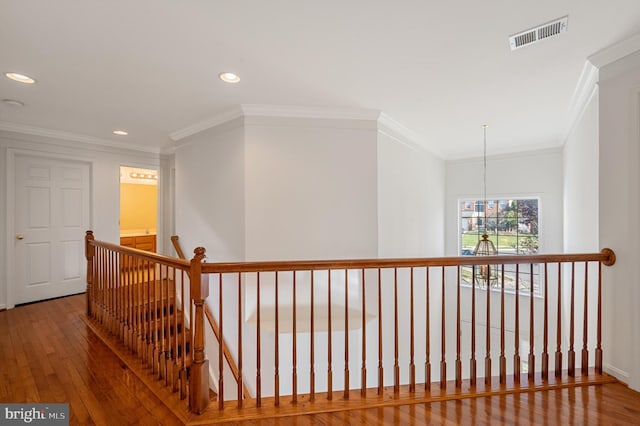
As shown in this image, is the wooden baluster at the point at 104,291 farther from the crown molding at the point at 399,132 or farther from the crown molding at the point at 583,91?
the crown molding at the point at 583,91

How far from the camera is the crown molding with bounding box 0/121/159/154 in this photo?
141 inches

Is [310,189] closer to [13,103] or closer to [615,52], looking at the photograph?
[615,52]

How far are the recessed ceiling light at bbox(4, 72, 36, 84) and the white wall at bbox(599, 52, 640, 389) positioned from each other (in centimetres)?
449

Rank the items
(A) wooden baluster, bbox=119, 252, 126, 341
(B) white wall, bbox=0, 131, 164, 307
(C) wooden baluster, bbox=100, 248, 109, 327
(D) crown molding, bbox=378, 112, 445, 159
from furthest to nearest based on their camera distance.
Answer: (B) white wall, bbox=0, 131, 164, 307
(D) crown molding, bbox=378, 112, 445, 159
(C) wooden baluster, bbox=100, 248, 109, 327
(A) wooden baluster, bbox=119, 252, 126, 341

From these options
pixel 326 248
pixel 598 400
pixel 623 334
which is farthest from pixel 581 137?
pixel 326 248

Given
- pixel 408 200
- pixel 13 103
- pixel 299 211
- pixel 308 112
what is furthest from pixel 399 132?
pixel 13 103

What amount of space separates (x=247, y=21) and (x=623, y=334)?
3.19 m

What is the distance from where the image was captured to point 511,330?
4.77 m

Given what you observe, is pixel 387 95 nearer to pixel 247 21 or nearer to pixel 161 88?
pixel 247 21

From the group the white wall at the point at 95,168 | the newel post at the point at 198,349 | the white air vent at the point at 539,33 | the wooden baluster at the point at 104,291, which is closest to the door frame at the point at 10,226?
the white wall at the point at 95,168

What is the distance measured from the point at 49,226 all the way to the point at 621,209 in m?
6.12

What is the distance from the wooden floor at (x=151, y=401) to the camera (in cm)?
162

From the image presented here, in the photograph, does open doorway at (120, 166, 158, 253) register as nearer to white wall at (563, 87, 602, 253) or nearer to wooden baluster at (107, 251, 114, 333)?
wooden baluster at (107, 251, 114, 333)

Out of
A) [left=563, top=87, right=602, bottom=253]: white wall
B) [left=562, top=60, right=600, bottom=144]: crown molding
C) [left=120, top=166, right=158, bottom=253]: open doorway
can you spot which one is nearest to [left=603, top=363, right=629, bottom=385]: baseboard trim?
[left=563, top=87, right=602, bottom=253]: white wall
